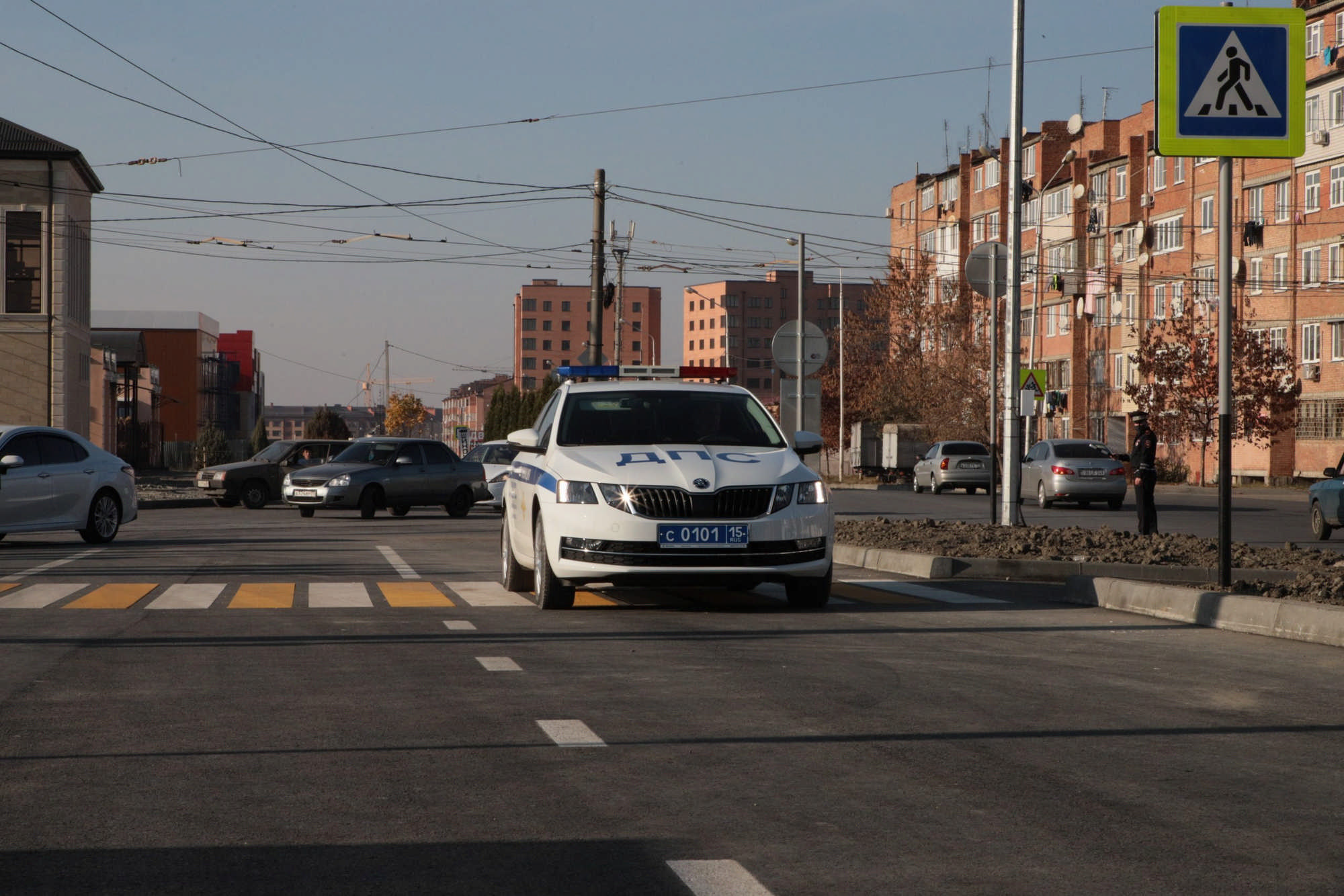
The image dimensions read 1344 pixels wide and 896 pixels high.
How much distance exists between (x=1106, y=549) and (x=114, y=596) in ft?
30.9

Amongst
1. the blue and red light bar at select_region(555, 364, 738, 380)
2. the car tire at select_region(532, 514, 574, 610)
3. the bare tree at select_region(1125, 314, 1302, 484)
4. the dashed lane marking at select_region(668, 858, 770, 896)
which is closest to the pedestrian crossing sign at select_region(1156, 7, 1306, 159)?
the blue and red light bar at select_region(555, 364, 738, 380)

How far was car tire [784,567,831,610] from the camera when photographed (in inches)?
469

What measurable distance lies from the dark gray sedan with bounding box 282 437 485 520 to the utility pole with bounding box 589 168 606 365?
3.74 meters

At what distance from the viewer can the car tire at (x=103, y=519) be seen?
2128 cm

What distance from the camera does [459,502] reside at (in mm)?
33250

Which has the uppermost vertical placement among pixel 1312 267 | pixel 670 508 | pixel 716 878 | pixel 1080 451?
pixel 1312 267

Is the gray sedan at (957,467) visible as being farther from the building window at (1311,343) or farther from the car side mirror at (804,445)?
the car side mirror at (804,445)

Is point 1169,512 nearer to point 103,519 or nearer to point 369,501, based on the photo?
point 369,501

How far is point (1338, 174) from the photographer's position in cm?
5616

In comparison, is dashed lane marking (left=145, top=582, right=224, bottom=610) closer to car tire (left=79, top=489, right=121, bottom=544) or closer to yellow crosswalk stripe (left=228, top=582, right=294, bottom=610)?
yellow crosswalk stripe (left=228, top=582, right=294, bottom=610)

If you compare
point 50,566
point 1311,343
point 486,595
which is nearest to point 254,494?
point 50,566

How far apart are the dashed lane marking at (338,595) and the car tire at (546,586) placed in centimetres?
133

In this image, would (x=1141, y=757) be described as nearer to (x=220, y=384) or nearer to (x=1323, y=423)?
(x=1323, y=423)

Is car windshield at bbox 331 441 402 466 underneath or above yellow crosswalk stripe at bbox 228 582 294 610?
above
